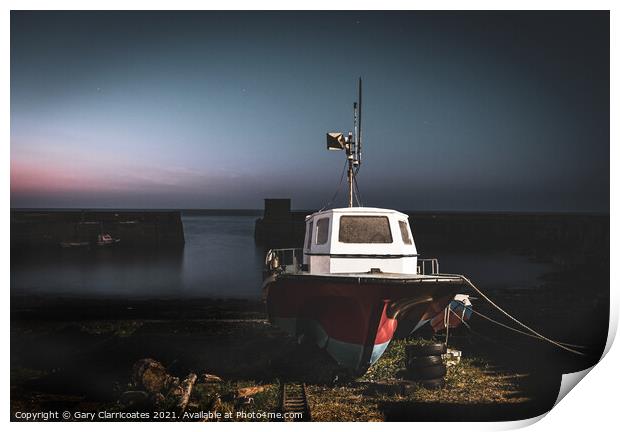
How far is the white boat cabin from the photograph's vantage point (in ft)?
26.7

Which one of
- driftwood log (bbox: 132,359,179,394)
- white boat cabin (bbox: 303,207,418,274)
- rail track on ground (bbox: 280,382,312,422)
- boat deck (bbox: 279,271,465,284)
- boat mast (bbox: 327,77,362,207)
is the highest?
boat mast (bbox: 327,77,362,207)

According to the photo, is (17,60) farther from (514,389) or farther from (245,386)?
(514,389)

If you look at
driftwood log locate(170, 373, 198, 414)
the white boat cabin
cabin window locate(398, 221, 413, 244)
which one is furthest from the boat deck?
driftwood log locate(170, 373, 198, 414)

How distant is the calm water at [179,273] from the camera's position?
2014 centimetres

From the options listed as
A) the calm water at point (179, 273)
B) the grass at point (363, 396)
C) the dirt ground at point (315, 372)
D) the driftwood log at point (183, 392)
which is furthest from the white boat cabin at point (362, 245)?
the calm water at point (179, 273)

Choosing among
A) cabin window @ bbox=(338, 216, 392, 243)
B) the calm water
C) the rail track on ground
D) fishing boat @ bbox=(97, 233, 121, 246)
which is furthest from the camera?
fishing boat @ bbox=(97, 233, 121, 246)

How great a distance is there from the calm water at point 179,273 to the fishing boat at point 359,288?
28.4 ft

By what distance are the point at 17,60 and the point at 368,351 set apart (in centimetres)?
766

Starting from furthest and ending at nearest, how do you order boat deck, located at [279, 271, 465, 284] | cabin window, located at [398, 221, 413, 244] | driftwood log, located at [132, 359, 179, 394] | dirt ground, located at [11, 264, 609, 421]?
cabin window, located at [398, 221, 413, 244], driftwood log, located at [132, 359, 179, 394], dirt ground, located at [11, 264, 609, 421], boat deck, located at [279, 271, 465, 284]

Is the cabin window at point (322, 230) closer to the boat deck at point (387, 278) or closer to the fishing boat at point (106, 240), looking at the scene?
the boat deck at point (387, 278)

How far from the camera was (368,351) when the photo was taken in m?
7.86

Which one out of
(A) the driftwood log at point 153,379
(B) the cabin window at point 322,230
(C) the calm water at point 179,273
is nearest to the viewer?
(A) the driftwood log at point 153,379

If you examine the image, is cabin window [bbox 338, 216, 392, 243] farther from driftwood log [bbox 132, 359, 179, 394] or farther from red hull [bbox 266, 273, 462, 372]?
driftwood log [bbox 132, 359, 179, 394]
